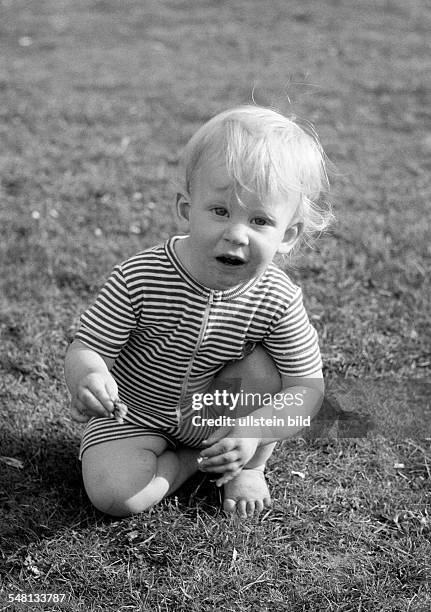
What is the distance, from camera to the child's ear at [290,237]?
→ 2.44m

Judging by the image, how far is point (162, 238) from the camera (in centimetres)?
425

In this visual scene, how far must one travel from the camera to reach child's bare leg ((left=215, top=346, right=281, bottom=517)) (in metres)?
2.56

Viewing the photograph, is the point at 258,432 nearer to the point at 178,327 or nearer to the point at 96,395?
the point at 178,327

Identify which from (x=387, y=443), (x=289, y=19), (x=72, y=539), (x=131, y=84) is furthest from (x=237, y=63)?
(x=72, y=539)

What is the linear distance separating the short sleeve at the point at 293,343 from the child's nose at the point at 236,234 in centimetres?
35

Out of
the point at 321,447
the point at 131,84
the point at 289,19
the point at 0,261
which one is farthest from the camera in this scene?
the point at 289,19

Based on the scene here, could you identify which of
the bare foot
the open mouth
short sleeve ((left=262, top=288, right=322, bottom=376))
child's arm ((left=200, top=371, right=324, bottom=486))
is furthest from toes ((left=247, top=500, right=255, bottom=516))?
the open mouth

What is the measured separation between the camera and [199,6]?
1001 cm

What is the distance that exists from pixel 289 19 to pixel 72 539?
8205 mm

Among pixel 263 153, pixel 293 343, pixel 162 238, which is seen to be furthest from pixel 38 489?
pixel 162 238

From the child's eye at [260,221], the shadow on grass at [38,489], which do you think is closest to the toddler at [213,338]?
the child's eye at [260,221]

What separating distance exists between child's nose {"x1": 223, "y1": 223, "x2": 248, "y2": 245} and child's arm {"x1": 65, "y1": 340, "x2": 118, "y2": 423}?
494 mm

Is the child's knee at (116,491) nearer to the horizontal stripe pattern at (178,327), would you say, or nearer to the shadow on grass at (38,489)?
the shadow on grass at (38,489)

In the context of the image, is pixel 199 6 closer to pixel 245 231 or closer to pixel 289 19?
pixel 289 19
